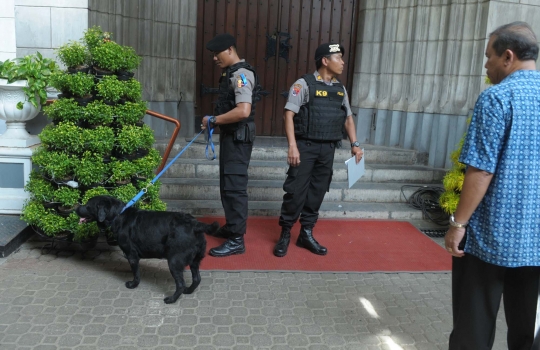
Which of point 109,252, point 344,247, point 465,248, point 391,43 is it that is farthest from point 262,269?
point 391,43

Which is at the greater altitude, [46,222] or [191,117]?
[191,117]

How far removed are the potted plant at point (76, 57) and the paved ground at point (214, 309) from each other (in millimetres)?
1722

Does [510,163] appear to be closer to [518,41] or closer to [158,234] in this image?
[518,41]

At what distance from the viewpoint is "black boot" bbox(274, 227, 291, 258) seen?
14.8ft

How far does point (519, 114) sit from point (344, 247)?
2989 millimetres

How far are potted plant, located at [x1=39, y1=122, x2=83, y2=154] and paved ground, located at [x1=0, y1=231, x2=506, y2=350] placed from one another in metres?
1.04

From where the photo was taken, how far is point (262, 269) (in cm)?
418

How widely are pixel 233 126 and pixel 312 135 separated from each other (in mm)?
759

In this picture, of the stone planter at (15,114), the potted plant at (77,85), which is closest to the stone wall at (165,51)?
the stone planter at (15,114)

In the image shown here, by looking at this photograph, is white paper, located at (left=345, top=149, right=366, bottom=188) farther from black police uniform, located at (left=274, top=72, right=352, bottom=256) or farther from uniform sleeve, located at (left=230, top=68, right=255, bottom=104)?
uniform sleeve, located at (left=230, top=68, right=255, bottom=104)

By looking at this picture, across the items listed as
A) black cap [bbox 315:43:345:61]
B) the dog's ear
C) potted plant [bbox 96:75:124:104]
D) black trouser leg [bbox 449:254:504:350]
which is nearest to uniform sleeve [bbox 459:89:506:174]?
black trouser leg [bbox 449:254:504:350]

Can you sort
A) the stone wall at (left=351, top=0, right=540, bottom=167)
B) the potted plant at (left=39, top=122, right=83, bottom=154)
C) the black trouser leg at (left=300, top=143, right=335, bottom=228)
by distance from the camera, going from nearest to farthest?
the potted plant at (left=39, top=122, right=83, bottom=154) < the black trouser leg at (left=300, top=143, right=335, bottom=228) < the stone wall at (left=351, top=0, right=540, bottom=167)

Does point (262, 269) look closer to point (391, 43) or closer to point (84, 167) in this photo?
point (84, 167)

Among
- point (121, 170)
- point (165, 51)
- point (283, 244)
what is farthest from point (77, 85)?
point (165, 51)
